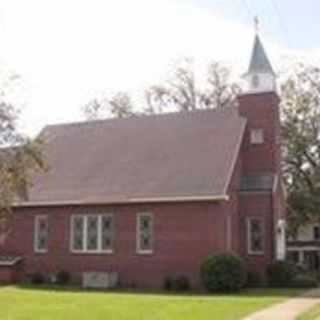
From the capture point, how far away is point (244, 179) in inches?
1449

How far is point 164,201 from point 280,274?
19.8 feet

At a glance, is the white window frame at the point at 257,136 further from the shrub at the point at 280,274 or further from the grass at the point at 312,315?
the grass at the point at 312,315

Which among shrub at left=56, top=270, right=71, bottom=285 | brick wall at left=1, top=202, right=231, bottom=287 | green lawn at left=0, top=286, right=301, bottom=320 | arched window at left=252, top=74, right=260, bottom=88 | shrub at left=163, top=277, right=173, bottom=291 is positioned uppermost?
arched window at left=252, top=74, right=260, bottom=88

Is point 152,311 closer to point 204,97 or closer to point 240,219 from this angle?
point 240,219

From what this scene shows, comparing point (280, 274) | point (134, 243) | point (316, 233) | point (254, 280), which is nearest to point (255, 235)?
point (254, 280)

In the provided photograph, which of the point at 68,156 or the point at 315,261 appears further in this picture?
the point at 315,261

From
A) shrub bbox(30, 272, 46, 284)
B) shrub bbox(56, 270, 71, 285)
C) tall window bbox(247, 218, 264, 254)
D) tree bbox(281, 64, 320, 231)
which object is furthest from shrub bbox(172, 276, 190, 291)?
tree bbox(281, 64, 320, 231)

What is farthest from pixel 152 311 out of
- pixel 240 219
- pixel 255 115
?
pixel 255 115

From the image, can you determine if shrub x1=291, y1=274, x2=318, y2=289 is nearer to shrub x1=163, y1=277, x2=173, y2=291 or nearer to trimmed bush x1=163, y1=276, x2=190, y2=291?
trimmed bush x1=163, y1=276, x2=190, y2=291

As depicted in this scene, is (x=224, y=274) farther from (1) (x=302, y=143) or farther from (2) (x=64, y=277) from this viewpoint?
(1) (x=302, y=143)

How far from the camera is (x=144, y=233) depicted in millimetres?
35062

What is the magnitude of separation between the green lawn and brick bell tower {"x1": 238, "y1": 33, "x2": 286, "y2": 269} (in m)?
6.11

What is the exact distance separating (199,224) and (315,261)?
3758 centimetres

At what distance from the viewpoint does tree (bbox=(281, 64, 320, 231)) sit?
53094 mm
